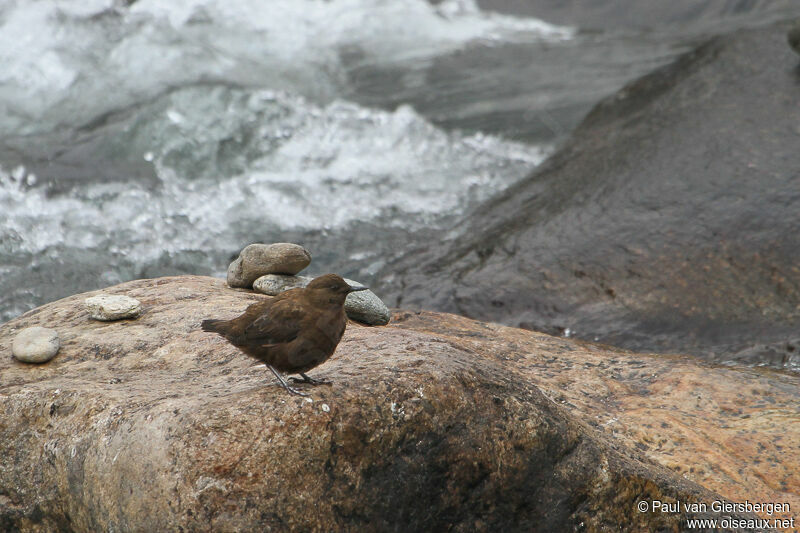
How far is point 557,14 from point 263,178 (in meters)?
8.01

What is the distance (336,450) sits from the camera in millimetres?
3170

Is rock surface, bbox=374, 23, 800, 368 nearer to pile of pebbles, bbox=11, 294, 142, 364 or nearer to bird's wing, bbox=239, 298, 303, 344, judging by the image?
pile of pebbles, bbox=11, 294, 142, 364

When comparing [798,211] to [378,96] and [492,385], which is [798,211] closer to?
[492,385]

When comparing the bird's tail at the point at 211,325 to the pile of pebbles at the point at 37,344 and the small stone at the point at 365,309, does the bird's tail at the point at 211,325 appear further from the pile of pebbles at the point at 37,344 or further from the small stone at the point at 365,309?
the small stone at the point at 365,309

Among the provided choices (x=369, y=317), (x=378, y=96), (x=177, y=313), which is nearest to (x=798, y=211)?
(x=369, y=317)

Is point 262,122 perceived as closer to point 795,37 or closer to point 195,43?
point 195,43

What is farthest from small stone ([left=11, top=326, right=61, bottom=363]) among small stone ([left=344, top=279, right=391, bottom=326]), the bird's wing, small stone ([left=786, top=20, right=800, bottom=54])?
small stone ([left=786, top=20, right=800, bottom=54])

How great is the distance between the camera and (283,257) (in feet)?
19.1

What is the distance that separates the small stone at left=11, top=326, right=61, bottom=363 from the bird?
112cm

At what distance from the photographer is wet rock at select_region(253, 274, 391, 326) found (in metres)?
5.55

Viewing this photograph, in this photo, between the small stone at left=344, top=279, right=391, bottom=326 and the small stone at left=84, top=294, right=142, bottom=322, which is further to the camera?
the small stone at left=344, top=279, right=391, bottom=326

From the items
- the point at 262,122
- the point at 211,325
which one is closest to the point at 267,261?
the point at 211,325

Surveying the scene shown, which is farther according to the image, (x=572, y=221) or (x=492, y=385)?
(x=572, y=221)

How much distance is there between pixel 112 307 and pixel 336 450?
2084mm
